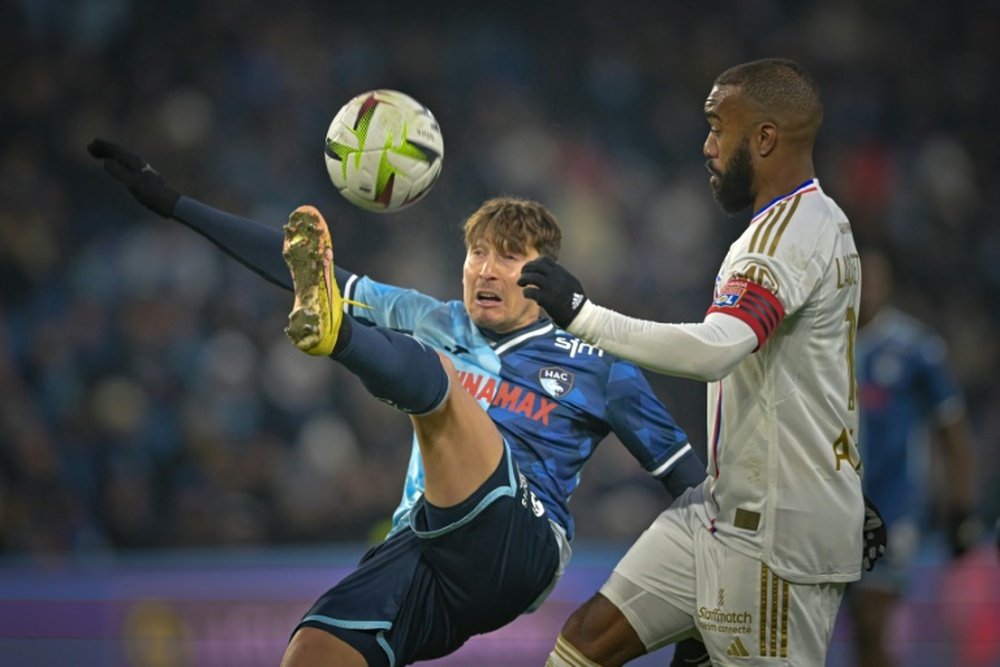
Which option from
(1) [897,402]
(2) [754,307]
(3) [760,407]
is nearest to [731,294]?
(2) [754,307]

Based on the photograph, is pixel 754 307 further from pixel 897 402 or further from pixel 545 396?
pixel 897 402

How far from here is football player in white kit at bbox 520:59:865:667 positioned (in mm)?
3082

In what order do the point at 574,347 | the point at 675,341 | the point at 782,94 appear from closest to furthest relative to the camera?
the point at 675,341, the point at 782,94, the point at 574,347

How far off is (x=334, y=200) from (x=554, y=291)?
5.21 m

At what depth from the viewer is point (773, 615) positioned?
3.20 metres

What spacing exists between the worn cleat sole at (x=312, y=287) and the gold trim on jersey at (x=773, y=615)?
116cm

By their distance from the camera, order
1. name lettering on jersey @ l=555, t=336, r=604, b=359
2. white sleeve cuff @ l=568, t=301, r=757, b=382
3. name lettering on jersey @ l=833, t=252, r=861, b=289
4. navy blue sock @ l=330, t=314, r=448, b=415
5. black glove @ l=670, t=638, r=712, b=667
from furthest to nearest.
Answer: name lettering on jersey @ l=555, t=336, r=604, b=359, black glove @ l=670, t=638, r=712, b=667, name lettering on jersey @ l=833, t=252, r=861, b=289, navy blue sock @ l=330, t=314, r=448, b=415, white sleeve cuff @ l=568, t=301, r=757, b=382

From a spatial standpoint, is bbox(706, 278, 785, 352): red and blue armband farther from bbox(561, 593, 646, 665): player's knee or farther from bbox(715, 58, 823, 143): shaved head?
bbox(561, 593, 646, 665): player's knee

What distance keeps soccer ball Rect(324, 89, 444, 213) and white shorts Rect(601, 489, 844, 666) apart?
3.78 ft

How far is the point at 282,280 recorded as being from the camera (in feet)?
13.0

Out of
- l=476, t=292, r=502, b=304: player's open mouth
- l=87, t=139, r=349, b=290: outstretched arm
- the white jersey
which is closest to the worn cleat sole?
l=87, t=139, r=349, b=290: outstretched arm

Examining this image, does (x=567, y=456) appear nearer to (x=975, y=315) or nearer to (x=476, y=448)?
(x=476, y=448)

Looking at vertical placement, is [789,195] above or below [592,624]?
above

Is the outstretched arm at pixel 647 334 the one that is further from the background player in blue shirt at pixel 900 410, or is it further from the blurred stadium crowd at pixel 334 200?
the blurred stadium crowd at pixel 334 200
